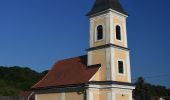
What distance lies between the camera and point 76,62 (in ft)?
107

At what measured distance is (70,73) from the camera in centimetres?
3139

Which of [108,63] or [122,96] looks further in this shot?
[122,96]

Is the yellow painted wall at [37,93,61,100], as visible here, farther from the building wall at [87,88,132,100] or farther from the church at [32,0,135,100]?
the building wall at [87,88,132,100]

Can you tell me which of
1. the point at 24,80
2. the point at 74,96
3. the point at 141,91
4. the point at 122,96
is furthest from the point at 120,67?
the point at 24,80

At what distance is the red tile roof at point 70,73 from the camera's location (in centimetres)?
2895

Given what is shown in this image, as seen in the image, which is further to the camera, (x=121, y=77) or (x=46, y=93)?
(x=46, y=93)

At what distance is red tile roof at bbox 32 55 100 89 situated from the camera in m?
28.9

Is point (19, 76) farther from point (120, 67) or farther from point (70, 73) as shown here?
point (120, 67)

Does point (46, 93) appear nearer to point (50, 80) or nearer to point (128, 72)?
point (50, 80)

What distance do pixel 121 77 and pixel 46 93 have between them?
880 cm

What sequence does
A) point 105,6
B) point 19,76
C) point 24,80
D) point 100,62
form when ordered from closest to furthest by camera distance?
point 100,62, point 105,6, point 24,80, point 19,76

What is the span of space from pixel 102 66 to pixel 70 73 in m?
4.28

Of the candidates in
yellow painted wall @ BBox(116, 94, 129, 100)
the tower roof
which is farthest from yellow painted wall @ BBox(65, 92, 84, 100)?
the tower roof

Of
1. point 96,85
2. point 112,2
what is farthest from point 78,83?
point 112,2
